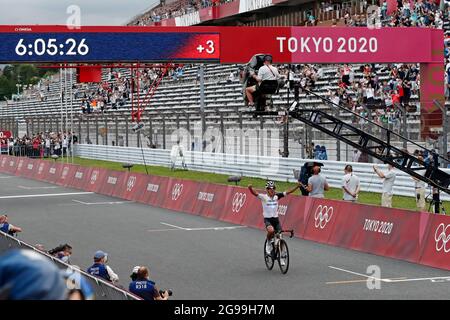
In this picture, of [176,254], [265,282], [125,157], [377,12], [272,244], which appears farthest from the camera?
[125,157]

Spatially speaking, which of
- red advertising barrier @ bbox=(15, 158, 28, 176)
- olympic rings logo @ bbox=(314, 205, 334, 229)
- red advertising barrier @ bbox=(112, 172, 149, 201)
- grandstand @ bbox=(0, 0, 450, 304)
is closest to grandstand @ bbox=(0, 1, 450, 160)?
grandstand @ bbox=(0, 0, 450, 304)

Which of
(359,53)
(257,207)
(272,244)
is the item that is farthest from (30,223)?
(359,53)

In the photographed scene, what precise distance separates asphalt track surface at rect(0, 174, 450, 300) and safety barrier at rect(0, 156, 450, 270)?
0.31 meters

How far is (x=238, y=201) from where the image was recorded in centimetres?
2531

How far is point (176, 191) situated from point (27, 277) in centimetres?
2707

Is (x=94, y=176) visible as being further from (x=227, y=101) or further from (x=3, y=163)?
(x=3, y=163)

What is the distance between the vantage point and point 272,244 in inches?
666

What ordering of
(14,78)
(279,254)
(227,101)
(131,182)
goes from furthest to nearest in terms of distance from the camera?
(14,78) → (227,101) → (131,182) → (279,254)

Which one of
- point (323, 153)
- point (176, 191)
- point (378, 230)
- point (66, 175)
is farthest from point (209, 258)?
point (66, 175)

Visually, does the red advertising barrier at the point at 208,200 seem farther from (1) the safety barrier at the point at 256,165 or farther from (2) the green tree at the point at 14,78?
(2) the green tree at the point at 14,78

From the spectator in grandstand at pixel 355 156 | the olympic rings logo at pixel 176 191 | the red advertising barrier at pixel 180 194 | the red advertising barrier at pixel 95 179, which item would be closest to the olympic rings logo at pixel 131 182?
the red advertising barrier at pixel 180 194

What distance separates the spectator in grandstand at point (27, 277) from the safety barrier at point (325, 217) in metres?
14.4
